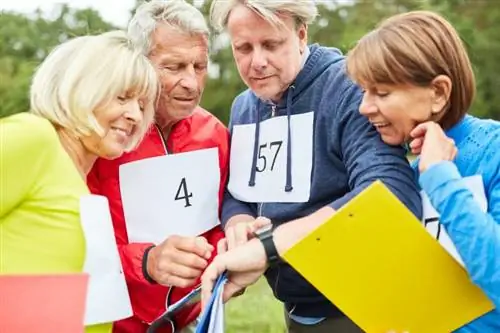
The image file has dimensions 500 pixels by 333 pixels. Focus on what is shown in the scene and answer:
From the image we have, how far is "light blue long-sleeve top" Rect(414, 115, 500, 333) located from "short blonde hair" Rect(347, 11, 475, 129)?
149 millimetres

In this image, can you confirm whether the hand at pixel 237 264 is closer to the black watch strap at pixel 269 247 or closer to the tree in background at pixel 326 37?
the black watch strap at pixel 269 247

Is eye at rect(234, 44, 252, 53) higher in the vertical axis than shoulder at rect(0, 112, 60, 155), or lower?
higher

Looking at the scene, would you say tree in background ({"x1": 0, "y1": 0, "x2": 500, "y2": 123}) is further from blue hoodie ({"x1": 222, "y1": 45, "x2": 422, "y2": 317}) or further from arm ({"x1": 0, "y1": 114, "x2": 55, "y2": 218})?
arm ({"x1": 0, "y1": 114, "x2": 55, "y2": 218})

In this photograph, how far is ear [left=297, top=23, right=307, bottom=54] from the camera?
243cm

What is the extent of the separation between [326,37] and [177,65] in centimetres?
3091

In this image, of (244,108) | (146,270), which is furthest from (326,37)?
(146,270)

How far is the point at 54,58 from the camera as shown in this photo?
212 centimetres

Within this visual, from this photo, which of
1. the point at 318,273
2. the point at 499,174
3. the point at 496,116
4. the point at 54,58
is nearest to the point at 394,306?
the point at 318,273

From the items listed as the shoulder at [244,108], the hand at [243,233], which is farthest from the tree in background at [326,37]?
the hand at [243,233]

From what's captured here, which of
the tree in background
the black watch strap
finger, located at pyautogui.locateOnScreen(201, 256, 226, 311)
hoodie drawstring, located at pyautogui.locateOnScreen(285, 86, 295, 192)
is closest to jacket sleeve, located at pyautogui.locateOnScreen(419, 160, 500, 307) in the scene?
the black watch strap

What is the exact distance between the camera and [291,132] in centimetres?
244

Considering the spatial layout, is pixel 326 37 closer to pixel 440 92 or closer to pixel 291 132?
pixel 291 132

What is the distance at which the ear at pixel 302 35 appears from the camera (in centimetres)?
243

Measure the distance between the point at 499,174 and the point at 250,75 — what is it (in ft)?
2.66
